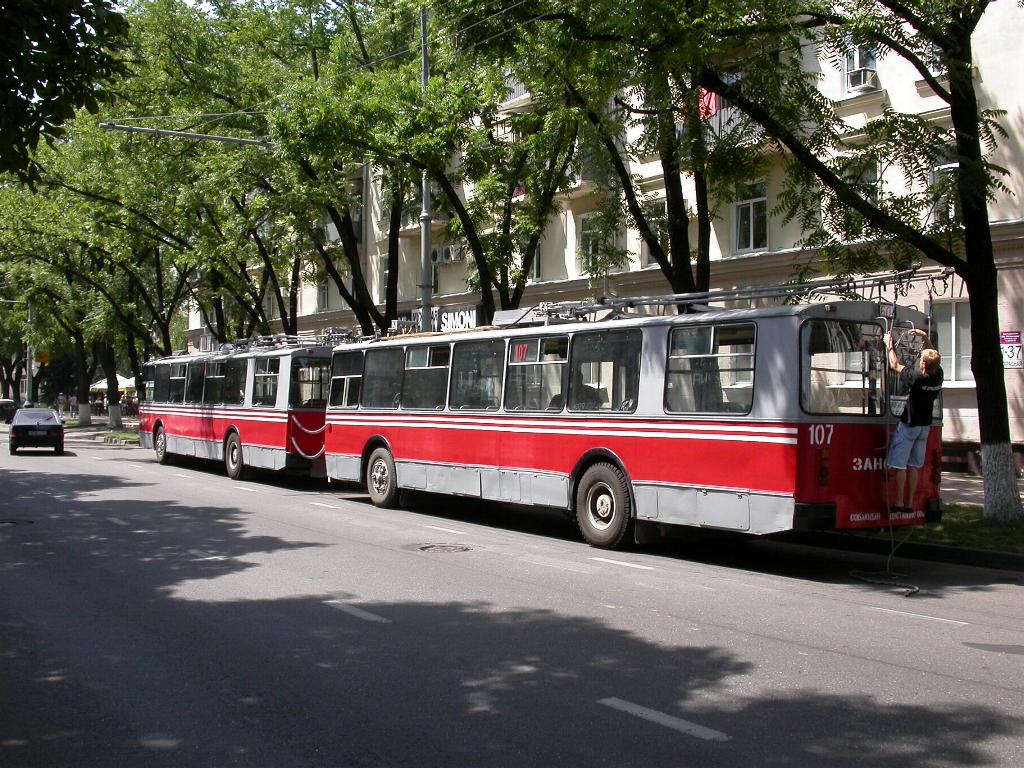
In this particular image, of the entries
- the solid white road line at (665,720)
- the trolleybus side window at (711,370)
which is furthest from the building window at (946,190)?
the solid white road line at (665,720)

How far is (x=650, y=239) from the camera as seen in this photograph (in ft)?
55.6

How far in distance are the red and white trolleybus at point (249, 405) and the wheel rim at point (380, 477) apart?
3.85m

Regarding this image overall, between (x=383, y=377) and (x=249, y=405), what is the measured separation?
6.40m

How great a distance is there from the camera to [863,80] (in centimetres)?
2281

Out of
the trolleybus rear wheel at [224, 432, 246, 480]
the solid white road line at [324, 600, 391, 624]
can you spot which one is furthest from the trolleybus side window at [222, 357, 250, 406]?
the solid white road line at [324, 600, 391, 624]

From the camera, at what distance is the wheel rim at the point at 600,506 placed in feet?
42.0

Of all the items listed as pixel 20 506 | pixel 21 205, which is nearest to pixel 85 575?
pixel 20 506

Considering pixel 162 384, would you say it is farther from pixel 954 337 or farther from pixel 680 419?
pixel 680 419

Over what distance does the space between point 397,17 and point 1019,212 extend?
48.1ft

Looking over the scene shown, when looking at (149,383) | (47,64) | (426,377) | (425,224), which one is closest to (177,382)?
(149,383)

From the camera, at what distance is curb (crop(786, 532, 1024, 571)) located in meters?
11.4

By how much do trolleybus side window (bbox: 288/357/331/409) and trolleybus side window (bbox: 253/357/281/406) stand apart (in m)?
0.65

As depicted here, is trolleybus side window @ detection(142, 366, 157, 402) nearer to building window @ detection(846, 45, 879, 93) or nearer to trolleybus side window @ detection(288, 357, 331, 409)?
trolleybus side window @ detection(288, 357, 331, 409)

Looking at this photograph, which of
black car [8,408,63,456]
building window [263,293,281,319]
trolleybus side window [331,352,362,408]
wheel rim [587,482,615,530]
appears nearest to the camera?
wheel rim [587,482,615,530]
